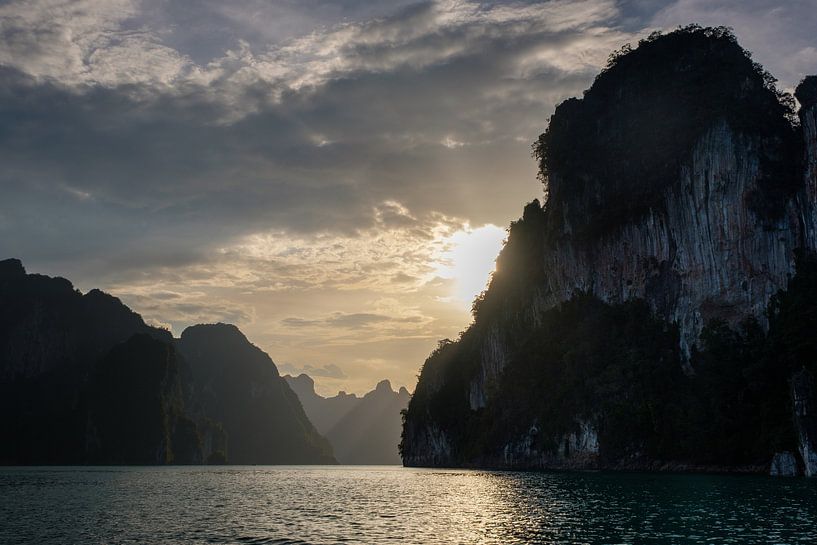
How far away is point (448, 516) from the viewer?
143 feet

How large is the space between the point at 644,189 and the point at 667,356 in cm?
2740

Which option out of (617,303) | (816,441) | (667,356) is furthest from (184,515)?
(617,303)

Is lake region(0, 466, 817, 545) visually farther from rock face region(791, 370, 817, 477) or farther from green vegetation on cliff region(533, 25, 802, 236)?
green vegetation on cliff region(533, 25, 802, 236)

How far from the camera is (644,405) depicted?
96250 mm

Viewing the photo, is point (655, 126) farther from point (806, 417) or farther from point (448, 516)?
point (448, 516)

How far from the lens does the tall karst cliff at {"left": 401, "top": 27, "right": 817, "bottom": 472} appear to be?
85.8 metres

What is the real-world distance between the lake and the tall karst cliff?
23.4m

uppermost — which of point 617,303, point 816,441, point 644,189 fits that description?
point 644,189

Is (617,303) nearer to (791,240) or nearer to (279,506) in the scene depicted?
(791,240)

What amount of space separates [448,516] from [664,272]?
7316 centimetres

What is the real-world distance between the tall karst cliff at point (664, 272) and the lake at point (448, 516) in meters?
23.4

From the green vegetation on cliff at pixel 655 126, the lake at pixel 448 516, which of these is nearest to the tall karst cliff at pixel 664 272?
the green vegetation on cliff at pixel 655 126

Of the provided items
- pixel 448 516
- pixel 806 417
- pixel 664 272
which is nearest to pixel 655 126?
pixel 664 272

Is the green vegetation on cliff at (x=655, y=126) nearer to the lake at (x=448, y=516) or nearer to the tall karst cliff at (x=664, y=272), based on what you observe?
the tall karst cliff at (x=664, y=272)
